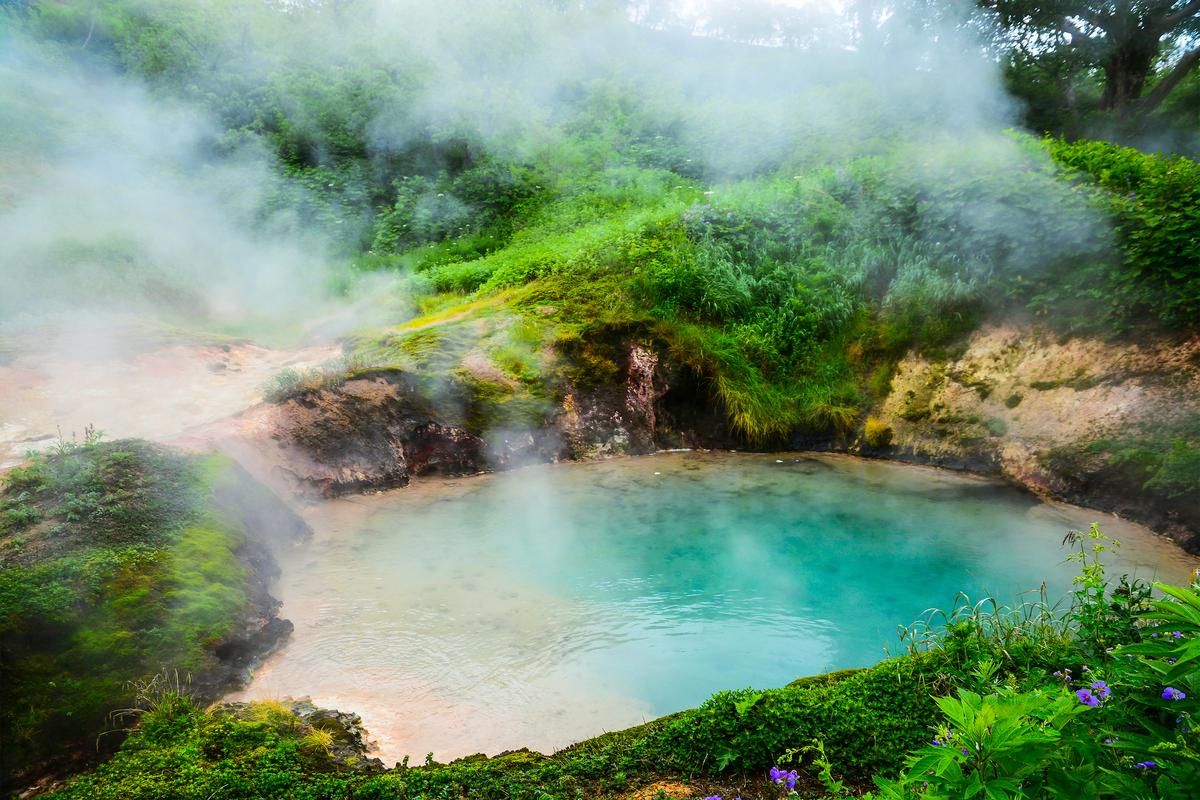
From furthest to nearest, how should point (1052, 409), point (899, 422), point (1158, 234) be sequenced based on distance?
point (899, 422) < point (1052, 409) < point (1158, 234)

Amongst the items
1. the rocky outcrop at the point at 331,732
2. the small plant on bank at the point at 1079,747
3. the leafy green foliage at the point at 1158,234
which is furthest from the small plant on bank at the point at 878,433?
the small plant on bank at the point at 1079,747

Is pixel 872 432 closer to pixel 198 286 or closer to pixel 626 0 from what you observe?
pixel 198 286

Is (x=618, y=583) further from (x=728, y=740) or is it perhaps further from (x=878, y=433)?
(x=878, y=433)

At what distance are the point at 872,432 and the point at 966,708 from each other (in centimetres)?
699

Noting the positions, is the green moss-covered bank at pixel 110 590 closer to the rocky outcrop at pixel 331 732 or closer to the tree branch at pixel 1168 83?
the rocky outcrop at pixel 331 732

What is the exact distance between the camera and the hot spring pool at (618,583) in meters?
3.92

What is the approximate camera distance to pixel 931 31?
42.2ft

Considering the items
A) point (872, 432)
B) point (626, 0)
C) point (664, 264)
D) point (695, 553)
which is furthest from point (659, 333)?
point (626, 0)

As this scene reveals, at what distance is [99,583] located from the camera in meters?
4.00

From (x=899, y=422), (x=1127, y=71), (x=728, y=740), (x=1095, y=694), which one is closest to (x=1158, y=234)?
(x=899, y=422)

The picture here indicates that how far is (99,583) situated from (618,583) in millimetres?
3401

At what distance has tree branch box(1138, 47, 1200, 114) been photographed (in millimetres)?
10852

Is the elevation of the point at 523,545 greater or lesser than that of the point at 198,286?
lesser

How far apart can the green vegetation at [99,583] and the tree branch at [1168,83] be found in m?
15.2
